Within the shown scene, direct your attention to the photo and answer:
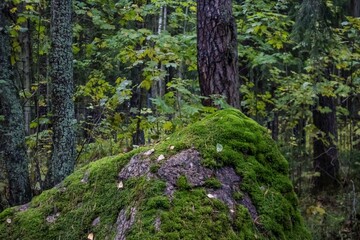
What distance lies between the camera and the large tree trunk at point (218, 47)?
5.27 meters

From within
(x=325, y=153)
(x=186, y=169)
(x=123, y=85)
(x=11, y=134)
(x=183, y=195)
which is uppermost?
(x=123, y=85)

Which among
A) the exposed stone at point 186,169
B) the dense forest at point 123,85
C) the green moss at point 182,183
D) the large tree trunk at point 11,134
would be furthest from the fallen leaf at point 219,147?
the large tree trunk at point 11,134

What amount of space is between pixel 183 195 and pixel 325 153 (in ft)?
26.2

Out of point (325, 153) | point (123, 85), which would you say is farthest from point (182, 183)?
point (325, 153)

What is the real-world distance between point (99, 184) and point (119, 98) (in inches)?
81.0

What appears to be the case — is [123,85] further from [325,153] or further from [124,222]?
[325,153]

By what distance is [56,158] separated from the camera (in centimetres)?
456

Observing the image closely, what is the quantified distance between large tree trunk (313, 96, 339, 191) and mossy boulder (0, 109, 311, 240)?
7131mm

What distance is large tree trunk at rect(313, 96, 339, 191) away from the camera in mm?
9586

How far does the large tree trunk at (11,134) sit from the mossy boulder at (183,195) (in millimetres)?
1515

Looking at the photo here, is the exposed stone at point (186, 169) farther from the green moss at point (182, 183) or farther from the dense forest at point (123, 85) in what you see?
the dense forest at point (123, 85)

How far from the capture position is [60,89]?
4574mm

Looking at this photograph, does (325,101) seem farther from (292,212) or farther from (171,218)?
(171,218)

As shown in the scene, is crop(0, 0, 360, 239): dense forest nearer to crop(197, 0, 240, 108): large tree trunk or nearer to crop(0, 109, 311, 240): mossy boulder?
crop(197, 0, 240, 108): large tree trunk
